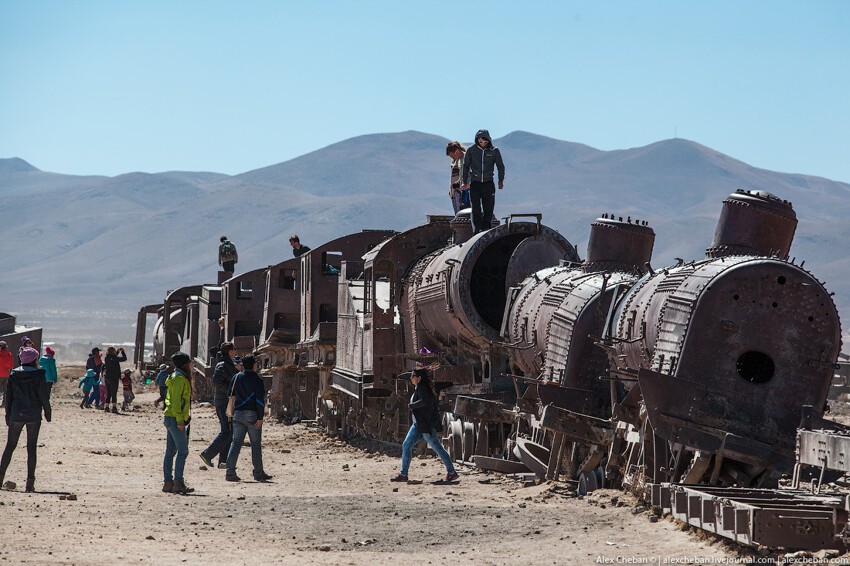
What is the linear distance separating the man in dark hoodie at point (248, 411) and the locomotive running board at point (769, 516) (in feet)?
22.9

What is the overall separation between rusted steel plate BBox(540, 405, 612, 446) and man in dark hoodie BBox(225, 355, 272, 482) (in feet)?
14.3

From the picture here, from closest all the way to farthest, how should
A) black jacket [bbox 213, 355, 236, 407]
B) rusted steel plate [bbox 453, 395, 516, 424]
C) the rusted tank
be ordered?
the rusted tank → rusted steel plate [bbox 453, 395, 516, 424] → black jacket [bbox 213, 355, 236, 407]

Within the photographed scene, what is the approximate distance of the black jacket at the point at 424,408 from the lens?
637 inches

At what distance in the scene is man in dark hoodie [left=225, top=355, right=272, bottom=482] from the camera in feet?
53.9

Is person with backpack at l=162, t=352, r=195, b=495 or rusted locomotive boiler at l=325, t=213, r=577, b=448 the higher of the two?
rusted locomotive boiler at l=325, t=213, r=577, b=448

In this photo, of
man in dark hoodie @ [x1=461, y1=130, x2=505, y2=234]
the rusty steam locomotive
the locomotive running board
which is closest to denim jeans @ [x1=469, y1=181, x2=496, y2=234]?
man in dark hoodie @ [x1=461, y1=130, x2=505, y2=234]

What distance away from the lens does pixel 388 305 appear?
21.0 m

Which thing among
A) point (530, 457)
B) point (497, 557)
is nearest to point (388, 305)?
point (530, 457)

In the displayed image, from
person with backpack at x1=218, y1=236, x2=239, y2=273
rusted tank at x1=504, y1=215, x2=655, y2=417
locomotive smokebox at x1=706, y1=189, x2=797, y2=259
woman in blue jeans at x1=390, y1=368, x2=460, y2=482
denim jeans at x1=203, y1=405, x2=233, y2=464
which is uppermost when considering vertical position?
person with backpack at x1=218, y1=236, x2=239, y2=273

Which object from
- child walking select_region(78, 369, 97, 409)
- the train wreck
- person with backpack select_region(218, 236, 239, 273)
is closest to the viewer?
the train wreck

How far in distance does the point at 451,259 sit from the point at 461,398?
2.69 metres

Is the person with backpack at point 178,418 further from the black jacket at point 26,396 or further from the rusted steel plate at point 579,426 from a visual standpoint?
the rusted steel plate at point 579,426

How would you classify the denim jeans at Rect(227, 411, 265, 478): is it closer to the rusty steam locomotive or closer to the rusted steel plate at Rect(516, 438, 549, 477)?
the rusty steam locomotive

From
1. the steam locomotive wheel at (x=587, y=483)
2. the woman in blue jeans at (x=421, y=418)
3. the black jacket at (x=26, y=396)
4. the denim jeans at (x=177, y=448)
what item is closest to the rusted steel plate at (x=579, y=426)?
the steam locomotive wheel at (x=587, y=483)
